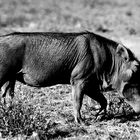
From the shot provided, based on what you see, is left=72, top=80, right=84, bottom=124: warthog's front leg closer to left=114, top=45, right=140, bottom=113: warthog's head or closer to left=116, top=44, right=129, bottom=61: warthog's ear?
left=114, top=45, right=140, bottom=113: warthog's head

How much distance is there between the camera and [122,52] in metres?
8.10

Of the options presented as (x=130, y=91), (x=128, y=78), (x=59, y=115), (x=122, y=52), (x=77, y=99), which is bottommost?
(x=59, y=115)

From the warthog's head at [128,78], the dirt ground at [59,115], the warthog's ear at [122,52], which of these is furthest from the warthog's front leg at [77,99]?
the warthog's ear at [122,52]

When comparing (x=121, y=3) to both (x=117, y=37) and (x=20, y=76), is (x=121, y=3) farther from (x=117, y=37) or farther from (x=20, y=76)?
(x=20, y=76)

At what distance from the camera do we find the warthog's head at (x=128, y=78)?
805 cm

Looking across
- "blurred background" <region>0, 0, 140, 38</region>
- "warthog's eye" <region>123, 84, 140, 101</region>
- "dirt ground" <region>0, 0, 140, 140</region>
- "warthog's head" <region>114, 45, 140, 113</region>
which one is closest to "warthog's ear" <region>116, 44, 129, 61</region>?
"warthog's head" <region>114, 45, 140, 113</region>

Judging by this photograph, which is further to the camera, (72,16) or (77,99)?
(72,16)

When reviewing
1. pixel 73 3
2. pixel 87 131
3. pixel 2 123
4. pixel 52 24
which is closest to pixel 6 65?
pixel 2 123

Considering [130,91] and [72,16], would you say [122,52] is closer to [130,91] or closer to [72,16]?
[130,91]

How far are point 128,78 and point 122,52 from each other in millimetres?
439

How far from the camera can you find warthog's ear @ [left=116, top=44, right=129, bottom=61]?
799 cm

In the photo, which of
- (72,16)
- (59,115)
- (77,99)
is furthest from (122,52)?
(72,16)

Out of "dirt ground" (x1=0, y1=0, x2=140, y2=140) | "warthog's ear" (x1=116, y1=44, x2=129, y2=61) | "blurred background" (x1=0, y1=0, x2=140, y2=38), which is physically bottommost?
"dirt ground" (x1=0, y1=0, x2=140, y2=140)

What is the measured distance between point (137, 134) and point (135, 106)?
0.64 metres
